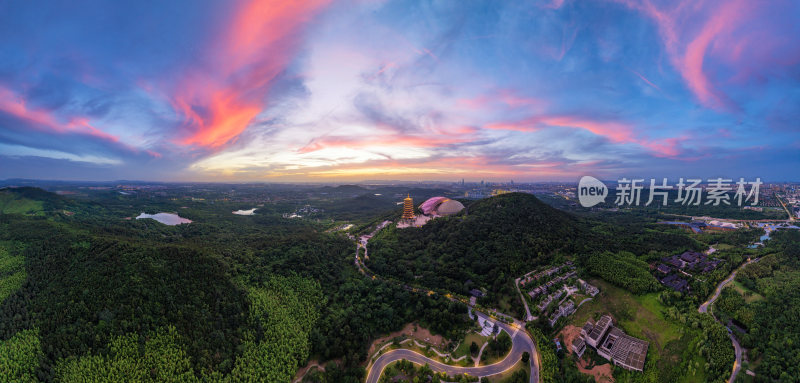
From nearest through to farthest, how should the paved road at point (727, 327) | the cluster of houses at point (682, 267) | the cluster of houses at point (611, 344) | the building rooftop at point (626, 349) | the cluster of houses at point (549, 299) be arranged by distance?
the paved road at point (727, 327), the building rooftop at point (626, 349), the cluster of houses at point (611, 344), the cluster of houses at point (549, 299), the cluster of houses at point (682, 267)

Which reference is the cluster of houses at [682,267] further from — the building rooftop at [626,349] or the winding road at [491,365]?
the winding road at [491,365]

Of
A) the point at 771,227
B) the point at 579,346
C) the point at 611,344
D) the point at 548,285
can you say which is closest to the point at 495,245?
the point at 548,285

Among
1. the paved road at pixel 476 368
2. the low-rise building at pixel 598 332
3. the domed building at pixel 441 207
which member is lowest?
the paved road at pixel 476 368

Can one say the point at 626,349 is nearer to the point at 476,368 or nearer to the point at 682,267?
the point at 476,368

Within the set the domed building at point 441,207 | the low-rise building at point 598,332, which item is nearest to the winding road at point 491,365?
the low-rise building at point 598,332

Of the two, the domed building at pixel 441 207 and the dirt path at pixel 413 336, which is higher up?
the domed building at pixel 441 207

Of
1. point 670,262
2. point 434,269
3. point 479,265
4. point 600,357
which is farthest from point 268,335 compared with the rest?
point 670,262

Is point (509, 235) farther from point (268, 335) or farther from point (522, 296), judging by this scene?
point (268, 335)

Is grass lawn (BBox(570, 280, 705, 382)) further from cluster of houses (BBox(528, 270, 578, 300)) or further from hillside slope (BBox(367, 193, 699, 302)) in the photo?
hillside slope (BBox(367, 193, 699, 302))
